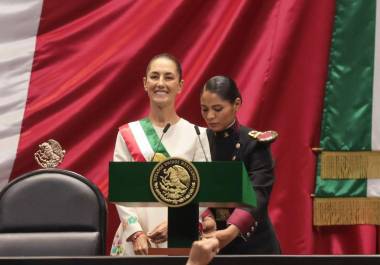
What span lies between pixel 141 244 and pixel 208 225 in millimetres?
238

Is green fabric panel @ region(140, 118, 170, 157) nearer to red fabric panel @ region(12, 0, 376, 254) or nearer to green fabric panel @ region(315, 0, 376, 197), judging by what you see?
red fabric panel @ region(12, 0, 376, 254)

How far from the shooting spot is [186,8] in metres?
3.57

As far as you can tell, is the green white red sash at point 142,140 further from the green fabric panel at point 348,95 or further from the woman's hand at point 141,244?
the green fabric panel at point 348,95

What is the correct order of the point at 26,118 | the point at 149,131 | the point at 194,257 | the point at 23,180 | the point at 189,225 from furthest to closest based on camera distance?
the point at 26,118 → the point at 149,131 → the point at 23,180 → the point at 189,225 → the point at 194,257

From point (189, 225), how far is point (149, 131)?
1.06m

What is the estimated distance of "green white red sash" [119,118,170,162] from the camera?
2773mm

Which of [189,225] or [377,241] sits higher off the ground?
[189,225]

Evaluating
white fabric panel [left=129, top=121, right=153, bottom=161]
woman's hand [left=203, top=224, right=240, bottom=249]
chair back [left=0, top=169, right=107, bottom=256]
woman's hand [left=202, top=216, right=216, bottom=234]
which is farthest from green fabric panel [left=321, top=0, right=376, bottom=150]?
chair back [left=0, top=169, right=107, bottom=256]

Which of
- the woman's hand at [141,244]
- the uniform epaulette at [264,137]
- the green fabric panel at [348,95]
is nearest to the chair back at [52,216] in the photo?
the woman's hand at [141,244]


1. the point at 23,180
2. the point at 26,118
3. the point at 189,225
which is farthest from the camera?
the point at 26,118

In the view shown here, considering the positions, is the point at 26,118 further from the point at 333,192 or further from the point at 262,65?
the point at 333,192

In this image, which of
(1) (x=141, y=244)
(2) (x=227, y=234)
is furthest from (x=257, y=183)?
(1) (x=141, y=244)

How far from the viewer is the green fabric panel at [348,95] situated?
3.60 m

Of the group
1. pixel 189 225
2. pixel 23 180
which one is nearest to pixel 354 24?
pixel 23 180
